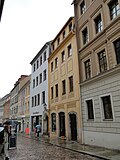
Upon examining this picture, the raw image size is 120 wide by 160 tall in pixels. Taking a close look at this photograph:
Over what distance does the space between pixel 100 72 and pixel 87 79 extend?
1836 mm

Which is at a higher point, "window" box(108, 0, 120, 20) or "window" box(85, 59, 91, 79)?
"window" box(108, 0, 120, 20)

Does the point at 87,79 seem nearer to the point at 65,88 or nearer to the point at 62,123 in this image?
the point at 65,88

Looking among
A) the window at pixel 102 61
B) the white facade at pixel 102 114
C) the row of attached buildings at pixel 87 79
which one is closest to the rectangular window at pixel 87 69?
the row of attached buildings at pixel 87 79

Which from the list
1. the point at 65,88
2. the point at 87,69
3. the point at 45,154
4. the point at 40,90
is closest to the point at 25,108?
the point at 40,90

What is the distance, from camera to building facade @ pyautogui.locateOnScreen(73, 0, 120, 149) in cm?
1220

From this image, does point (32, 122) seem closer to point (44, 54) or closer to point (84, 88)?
point (44, 54)

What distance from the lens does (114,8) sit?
518 inches

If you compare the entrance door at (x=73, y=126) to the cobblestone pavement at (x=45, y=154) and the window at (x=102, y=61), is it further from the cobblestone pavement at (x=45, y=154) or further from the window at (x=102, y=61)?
the window at (x=102, y=61)

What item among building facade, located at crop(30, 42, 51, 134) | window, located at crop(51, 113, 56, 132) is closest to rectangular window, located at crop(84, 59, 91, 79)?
window, located at crop(51, 113, 56, 132)

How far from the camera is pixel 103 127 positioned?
13.0 metres

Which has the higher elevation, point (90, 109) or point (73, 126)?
point (90, 109)

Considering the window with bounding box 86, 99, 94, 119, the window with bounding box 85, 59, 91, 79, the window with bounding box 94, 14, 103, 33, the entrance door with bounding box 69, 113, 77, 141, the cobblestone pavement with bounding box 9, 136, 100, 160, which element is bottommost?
the cobblestone pavement with bounding box 9, 136, 100, 160

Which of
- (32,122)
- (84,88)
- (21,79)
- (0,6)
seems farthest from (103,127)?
(21,79)

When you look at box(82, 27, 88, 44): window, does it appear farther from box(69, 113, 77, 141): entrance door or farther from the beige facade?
box(69, 113, 77, 141): entrance door
